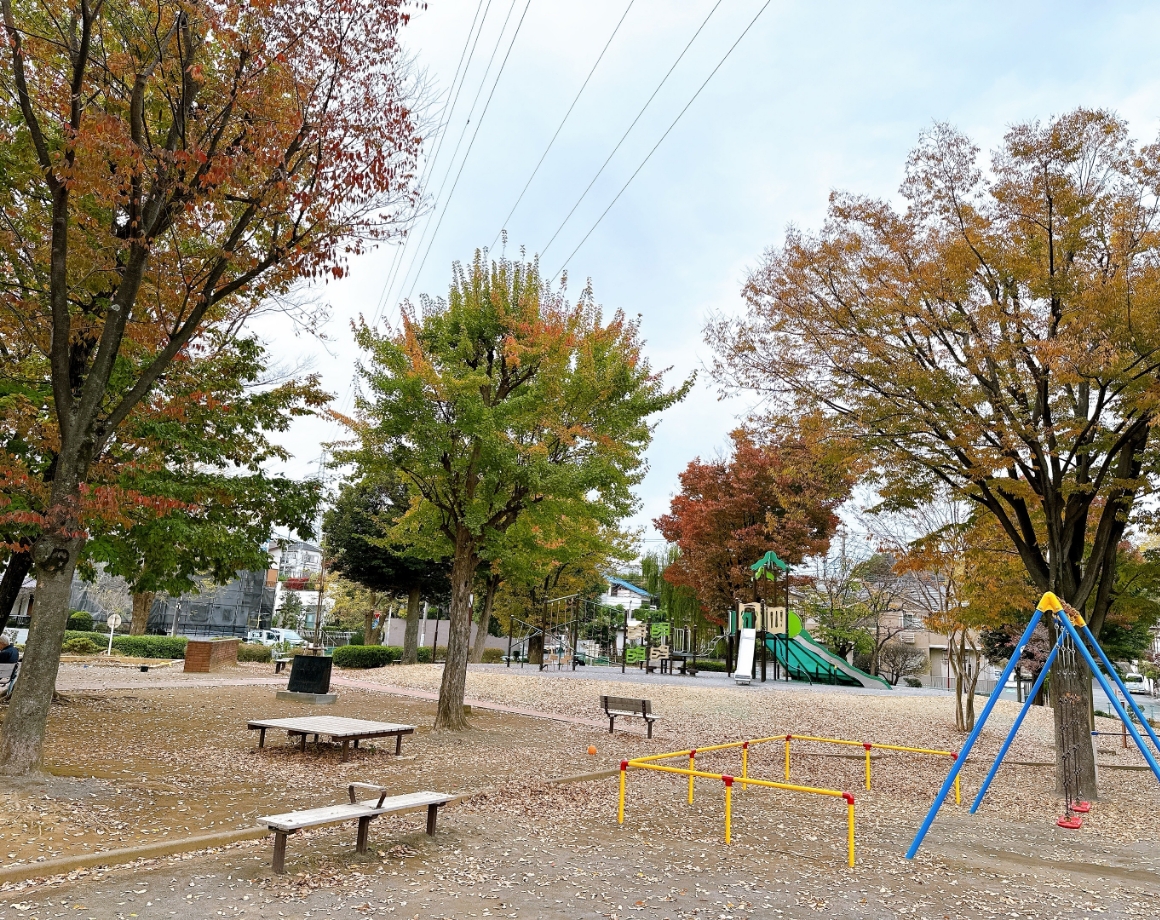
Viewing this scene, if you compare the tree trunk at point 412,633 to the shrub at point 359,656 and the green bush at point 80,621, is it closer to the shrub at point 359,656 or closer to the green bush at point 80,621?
the shrub at point 359,656

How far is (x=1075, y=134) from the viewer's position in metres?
10.4

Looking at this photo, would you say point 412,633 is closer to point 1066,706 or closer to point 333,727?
point 333,727

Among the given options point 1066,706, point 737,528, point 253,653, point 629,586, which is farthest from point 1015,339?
point 629,586

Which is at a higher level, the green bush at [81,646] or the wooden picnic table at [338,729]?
the wooden picnic table at [338,729]

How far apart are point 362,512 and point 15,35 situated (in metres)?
23.4

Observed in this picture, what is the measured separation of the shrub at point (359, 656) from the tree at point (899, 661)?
852 inches

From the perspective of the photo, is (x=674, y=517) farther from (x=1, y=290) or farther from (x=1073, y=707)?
(x=1, y=290)

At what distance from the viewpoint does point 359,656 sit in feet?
94.9

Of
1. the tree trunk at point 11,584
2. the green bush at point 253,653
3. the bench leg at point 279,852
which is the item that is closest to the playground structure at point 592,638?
the green bush at point 253,653

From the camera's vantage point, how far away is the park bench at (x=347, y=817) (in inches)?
219

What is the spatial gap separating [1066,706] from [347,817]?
9405 millimetres

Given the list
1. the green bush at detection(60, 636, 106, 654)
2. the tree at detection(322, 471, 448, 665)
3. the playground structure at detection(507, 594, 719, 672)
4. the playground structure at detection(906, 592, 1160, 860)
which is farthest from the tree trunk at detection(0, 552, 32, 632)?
the green bush at detection(60, 636, 106, 654)

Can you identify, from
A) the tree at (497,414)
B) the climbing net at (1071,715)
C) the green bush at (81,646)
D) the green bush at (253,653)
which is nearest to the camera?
the climbing net at (1071,715)

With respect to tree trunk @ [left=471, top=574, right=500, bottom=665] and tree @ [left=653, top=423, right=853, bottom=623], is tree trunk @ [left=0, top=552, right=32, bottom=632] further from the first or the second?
tree @ [left=653, top=423, right=853, bottom=623]
